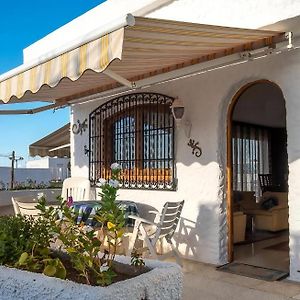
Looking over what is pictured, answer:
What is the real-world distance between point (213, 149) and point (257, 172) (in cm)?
955

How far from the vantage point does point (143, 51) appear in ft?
22.5

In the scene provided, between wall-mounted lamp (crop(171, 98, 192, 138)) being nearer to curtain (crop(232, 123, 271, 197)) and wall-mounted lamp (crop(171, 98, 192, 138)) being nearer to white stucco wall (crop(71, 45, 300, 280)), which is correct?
white stucco wall (crop(71, 45, 300, 280))

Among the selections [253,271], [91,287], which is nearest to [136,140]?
[253,271]

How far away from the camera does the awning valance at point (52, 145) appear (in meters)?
17.1

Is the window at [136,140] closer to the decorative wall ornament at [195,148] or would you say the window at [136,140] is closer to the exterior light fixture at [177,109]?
the exterior light fixture at [177,109]

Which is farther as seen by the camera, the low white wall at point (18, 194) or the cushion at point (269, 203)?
the low white wall at point (18, 194)

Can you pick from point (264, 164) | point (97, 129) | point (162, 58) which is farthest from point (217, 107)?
point (264, 164)

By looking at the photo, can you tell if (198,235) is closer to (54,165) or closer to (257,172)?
(257,172)

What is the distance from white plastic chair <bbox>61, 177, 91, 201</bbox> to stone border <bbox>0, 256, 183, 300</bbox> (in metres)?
7.67

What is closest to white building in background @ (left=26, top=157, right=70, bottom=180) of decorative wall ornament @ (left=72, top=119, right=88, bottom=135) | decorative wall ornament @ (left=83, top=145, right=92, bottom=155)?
decorative wall ornament @ (left=72, top=119, right=88, bottom=135)

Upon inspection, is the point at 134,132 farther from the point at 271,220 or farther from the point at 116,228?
the point at 116,228

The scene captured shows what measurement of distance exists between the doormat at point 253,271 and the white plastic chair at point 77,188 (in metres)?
5.29

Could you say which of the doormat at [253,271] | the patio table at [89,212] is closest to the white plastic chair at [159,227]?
the patio table at [89,212]

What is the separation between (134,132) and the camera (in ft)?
38.5
